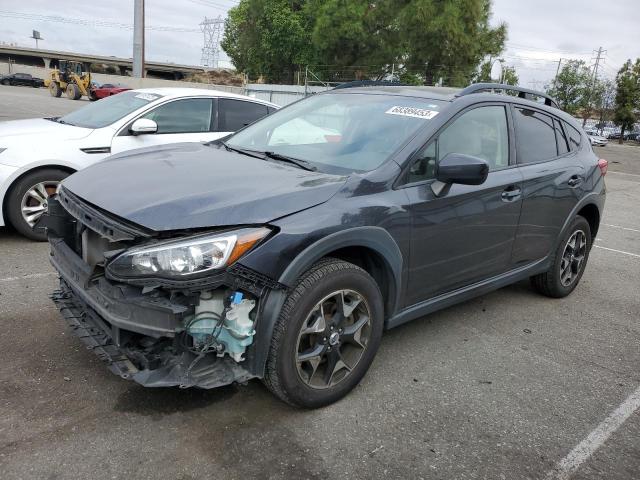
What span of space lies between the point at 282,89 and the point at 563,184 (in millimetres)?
31587

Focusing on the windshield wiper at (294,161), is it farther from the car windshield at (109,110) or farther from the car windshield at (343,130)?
the car windshield at (109,110)

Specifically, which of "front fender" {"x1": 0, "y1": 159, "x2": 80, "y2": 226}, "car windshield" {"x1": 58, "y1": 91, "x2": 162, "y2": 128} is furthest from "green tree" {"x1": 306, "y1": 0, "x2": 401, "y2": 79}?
"front fender" {"x1": 0, "y1": 159, "x2": 80, "y2": 226}

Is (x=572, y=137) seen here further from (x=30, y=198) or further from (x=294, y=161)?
(x=30, y=198)

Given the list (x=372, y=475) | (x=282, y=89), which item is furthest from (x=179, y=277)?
(x=282, y=89)

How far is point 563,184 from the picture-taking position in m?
4.47

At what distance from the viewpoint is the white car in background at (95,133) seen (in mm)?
5312

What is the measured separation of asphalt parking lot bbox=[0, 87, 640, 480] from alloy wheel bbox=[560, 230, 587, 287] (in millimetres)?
875

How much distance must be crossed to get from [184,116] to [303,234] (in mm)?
4212

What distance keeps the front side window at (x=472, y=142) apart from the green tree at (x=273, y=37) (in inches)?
1855

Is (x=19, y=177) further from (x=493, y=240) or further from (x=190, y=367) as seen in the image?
(x=493, y=240)

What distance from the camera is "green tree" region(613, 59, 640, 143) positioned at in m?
52.9

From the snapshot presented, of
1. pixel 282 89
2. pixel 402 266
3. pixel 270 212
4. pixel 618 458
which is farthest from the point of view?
pixel 282 89

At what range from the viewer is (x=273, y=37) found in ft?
160

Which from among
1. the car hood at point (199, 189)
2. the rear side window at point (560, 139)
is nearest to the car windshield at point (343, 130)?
the car hood at point (199, 189)
